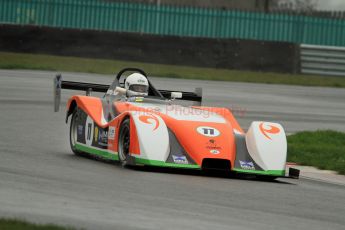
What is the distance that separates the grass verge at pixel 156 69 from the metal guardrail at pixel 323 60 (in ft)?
0.88

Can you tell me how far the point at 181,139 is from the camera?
12.8 metres

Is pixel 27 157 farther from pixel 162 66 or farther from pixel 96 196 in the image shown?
pixel 162 66

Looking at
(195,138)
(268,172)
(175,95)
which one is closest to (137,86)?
(175,95)

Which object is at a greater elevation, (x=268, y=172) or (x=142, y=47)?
(x=142, y=47)

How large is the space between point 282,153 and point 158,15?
26.5 m

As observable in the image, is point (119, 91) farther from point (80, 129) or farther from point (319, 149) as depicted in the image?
point (319, 149)

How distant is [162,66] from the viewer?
35.0 meters

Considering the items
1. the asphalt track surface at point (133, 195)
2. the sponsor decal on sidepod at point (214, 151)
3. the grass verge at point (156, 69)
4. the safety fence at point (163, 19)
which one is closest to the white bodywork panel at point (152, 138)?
the asphalt track surface at point (133, 195)

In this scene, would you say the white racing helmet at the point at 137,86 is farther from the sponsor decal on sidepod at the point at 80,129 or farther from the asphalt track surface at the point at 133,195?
the asphalt track surface at the point at 133,195

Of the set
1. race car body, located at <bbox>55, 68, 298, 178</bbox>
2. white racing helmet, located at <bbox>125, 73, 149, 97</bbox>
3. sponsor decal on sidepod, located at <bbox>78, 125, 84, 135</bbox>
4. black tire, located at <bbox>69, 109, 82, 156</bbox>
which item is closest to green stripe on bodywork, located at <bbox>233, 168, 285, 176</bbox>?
race car body, located at <bbox>55, 68, 298, 178</bbox>

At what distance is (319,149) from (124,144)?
4488 mm

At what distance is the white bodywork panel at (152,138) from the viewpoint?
41.1 ft

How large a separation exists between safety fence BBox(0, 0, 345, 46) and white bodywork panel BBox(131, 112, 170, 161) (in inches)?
1019

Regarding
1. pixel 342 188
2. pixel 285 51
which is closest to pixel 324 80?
pixel 285 51
